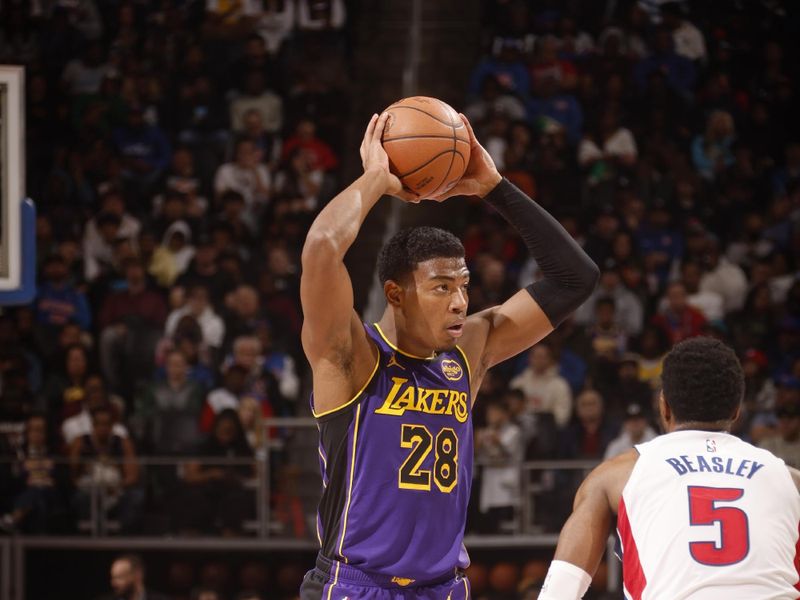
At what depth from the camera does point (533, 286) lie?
4746 millimetres

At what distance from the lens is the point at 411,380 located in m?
4.30

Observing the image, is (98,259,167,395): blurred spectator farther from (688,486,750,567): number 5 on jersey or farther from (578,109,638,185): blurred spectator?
(688,486,750,567): number 5 on jersey

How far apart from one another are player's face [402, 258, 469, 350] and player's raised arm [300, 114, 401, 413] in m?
0.19

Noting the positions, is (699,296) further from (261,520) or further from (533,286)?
(533,286)

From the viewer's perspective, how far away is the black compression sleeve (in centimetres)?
468

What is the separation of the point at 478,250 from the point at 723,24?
4825mm

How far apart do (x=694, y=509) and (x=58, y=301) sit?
8.86 metres

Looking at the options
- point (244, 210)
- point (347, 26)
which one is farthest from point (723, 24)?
point (244, 210)

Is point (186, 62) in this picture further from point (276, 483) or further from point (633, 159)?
point (276, 483)

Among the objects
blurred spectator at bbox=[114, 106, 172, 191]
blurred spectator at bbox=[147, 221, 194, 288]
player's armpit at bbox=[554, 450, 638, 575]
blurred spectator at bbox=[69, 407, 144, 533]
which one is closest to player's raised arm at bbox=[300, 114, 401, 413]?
player's armpit at bbox=[554, 450, 638, 575]

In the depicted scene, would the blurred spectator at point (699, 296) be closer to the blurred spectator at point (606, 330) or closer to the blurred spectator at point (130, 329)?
the blurred spectator at point (606, 330)

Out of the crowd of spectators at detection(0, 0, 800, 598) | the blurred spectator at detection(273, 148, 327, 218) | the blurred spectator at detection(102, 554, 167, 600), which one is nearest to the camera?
the blurred spectator at detection(102, 554, 167, 600)

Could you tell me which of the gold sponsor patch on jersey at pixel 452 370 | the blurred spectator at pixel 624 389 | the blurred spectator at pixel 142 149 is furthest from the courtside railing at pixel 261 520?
the gold sponsor patch on jersey at pixel 452 370

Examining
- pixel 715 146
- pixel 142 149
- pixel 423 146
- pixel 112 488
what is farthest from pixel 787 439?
pixel 142 149
